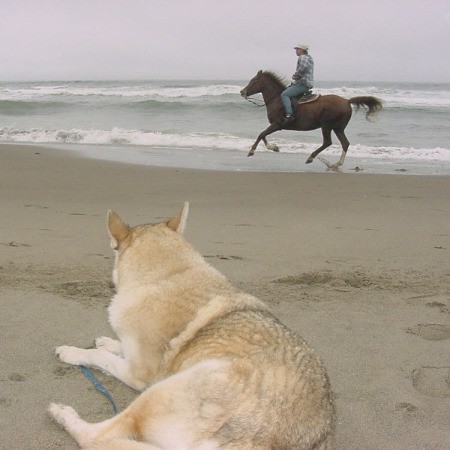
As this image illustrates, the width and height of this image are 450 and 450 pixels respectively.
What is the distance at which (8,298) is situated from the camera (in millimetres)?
5000

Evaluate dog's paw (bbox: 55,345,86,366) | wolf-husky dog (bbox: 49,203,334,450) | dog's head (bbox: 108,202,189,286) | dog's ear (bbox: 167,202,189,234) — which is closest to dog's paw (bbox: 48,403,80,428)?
wolf-husky dog (bbox: 49,203,334,450)

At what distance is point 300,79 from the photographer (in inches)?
643

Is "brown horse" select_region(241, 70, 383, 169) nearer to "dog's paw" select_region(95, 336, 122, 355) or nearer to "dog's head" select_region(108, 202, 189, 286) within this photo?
"dog's head" select_region(108, 202, 189, 286)

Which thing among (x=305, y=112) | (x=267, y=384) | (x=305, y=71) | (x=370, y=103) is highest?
(x=305, y=71)

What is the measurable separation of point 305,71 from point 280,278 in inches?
455

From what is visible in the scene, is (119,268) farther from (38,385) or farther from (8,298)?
(8,298)

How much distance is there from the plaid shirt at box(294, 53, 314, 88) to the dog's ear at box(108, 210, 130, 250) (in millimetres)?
12892

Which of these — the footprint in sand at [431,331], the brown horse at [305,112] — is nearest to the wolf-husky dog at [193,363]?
the footprint in sand at [431,331]

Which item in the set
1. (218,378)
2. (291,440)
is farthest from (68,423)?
(291,440)

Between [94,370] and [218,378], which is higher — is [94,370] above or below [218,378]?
below

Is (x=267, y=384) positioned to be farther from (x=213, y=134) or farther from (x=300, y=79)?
(x=213, y=134)

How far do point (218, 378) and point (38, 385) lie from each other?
5.17ft

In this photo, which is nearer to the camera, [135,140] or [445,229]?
[445,229]

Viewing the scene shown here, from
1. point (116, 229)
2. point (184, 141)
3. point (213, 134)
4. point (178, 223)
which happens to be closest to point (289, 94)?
point (184, 141)
